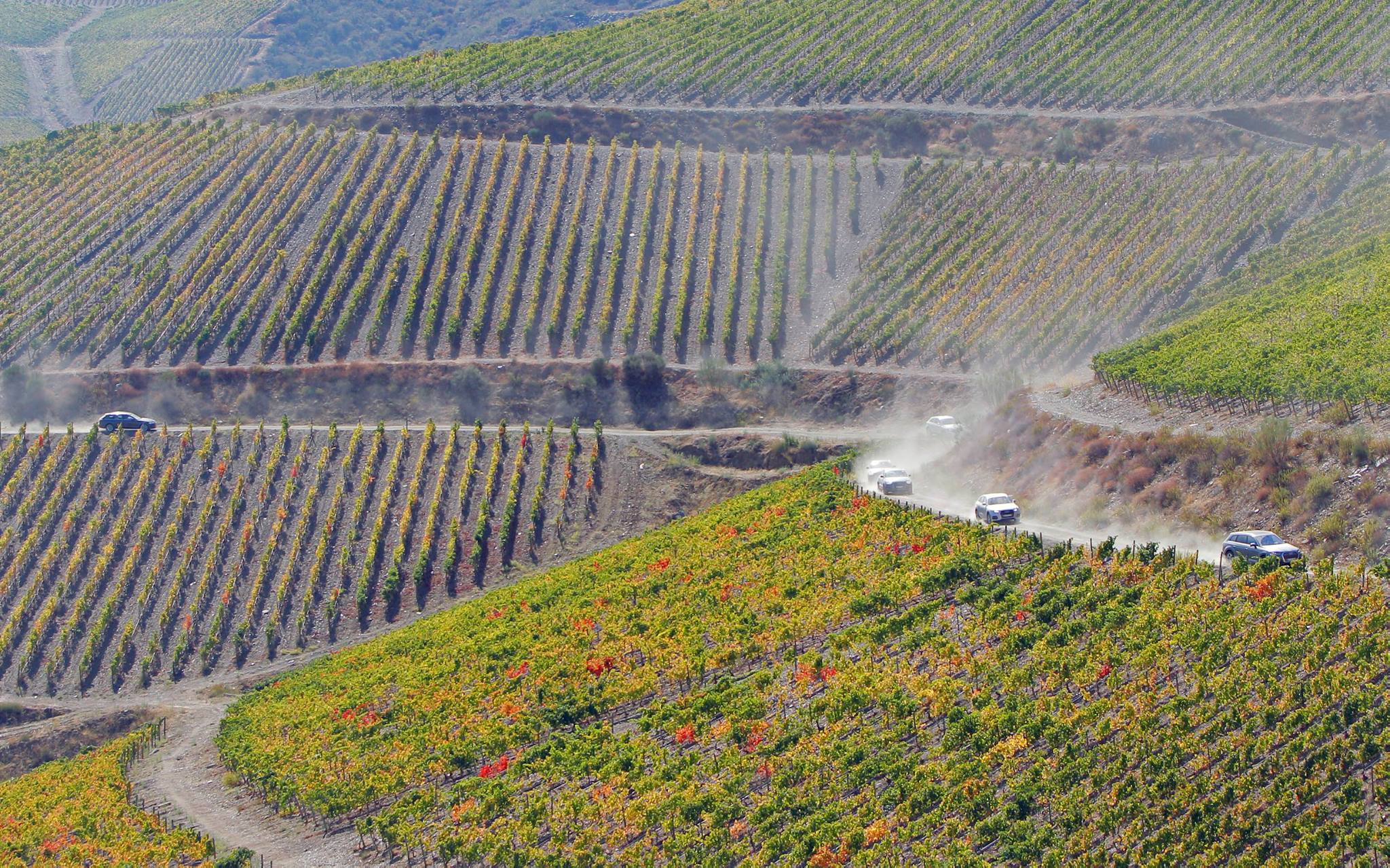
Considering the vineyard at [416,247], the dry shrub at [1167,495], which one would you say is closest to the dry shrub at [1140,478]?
the dry shrub at [1167,495]

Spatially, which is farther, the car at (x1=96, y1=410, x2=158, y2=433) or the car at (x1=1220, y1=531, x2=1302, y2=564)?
the car at (x1=96, y1=410, x2=158, y2=433)

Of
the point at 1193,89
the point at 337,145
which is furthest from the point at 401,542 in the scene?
the point at 1193,89

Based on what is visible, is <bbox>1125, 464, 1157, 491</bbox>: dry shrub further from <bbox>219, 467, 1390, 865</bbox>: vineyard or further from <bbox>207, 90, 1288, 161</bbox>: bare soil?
<bbox>207, 90, 1288, 161</bbox>: bare soil

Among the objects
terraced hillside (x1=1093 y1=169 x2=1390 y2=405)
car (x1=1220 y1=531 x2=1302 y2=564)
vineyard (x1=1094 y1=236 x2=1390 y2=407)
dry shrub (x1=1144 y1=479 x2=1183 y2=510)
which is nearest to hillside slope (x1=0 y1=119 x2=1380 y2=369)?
terraced hillside (x1=1093 y1=169 x2=1390 y2=405)

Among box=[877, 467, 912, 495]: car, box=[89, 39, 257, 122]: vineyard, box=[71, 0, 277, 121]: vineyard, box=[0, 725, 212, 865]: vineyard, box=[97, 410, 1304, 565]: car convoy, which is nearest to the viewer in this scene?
box=[0, 725, 212, 865]: vineyard

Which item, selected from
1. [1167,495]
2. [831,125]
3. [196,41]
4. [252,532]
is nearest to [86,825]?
[252,532]

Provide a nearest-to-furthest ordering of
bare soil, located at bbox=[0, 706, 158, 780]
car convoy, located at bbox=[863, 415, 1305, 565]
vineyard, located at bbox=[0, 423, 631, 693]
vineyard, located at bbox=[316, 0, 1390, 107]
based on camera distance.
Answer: car convoy, located at bbox=[863, 415, 1305, 565], bare soil, located at bbox=[0, 706, 158, 780], vineyard, located at bbox=[0, 423, 631, 693], vineyard, located at bbox=[316, 0, 1390, 107]

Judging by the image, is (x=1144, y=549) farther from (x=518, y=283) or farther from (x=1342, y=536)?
(x=518, y=283)
